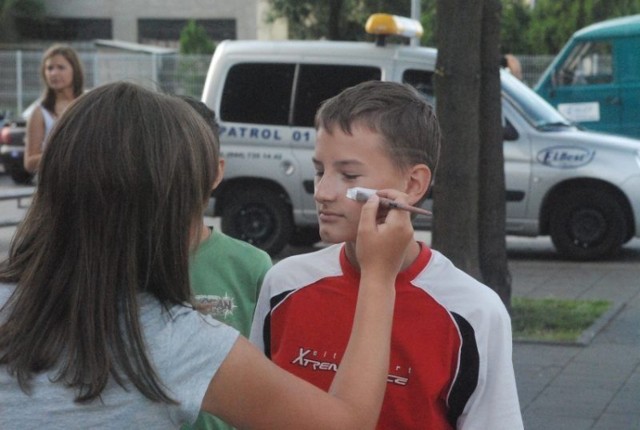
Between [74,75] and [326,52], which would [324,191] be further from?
[326,52]

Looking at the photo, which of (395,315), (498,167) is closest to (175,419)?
(395,315)

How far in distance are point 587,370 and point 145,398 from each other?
19.3 feet

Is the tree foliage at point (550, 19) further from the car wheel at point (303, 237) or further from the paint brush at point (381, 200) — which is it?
the paint brush at point (381, 200)

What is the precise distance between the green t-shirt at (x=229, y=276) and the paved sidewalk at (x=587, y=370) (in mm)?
3312

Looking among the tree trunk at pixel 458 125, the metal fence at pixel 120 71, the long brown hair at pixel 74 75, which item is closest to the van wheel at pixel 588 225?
the tree trunk at pixel 458 125

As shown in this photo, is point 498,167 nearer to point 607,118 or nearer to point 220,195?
point 220,195

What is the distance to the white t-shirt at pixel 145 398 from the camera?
85.0 inches

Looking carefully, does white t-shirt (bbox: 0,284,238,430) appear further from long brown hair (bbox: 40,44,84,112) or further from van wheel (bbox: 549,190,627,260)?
van wheel (bbox: 549,190,627,260)

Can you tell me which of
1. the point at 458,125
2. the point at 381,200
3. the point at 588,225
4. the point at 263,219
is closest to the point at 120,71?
the point at 263,219

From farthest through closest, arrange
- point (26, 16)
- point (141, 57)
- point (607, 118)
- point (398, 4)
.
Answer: point (26, 16)
point (141, 57)
point (398, 4)
point (607, 118)

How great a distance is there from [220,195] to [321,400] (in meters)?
11.1

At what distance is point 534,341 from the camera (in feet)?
28.1

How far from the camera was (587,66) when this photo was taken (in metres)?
18.6

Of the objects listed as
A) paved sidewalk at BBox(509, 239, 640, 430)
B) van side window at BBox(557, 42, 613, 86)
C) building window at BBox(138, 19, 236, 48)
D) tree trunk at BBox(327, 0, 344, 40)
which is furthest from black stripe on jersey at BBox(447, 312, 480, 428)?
building window at BBox(138, 19, 236, 48)
